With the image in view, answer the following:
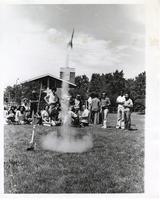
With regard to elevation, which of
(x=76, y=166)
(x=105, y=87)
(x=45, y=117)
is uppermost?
(x=105, y=87)

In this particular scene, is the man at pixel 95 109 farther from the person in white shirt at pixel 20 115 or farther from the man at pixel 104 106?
the person in white shirt at pixel 20 115

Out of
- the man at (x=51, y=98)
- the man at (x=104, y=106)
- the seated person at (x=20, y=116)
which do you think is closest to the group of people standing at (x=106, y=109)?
the man at (x=104, y=106)

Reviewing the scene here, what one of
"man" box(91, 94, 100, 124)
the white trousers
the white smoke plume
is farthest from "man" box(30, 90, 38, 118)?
the white trousers

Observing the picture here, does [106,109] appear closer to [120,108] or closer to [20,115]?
[120,108]

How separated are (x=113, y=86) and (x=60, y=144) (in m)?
0.31

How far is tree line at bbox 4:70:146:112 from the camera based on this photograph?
1.45 m

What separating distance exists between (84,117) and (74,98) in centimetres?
9

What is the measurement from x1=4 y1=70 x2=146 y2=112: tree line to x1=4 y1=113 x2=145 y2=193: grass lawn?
0.26 feet

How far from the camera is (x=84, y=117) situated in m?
1.50

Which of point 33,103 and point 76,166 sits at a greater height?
point 33,103

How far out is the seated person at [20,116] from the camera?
1482 mm

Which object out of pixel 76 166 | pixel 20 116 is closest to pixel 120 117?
pixel 76 166
